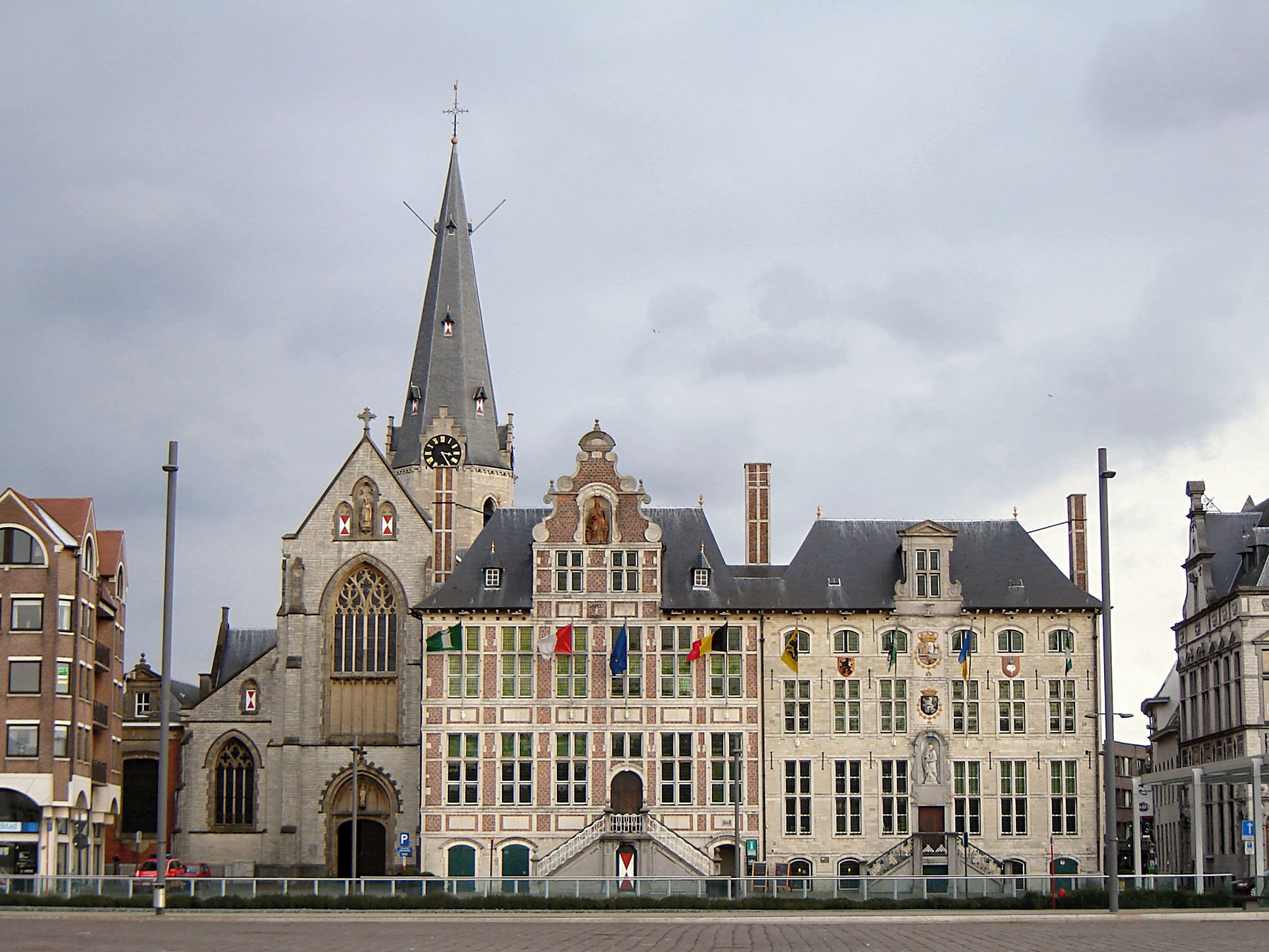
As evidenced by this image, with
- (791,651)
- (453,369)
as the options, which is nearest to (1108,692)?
(791,651)

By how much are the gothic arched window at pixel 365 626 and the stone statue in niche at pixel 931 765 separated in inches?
1026

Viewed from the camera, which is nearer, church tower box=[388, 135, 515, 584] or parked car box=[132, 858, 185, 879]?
parked car box=[132, 858, 185, 879]

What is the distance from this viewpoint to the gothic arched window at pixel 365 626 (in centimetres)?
8931

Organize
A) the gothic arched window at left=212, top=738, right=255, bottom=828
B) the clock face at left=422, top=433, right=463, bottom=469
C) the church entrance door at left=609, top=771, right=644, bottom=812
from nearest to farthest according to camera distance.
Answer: the church entrance door at left=609, top=771, right=644, bottom=812 → the gothic arched window at left=212, top=738, right=255, bottom=828 → the clock face at left=422, top=433, right=463, bottom=469

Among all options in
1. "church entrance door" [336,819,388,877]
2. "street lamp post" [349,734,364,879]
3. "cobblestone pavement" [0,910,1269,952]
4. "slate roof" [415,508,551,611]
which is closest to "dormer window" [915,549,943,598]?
"slate roof" [415,508,551,611]

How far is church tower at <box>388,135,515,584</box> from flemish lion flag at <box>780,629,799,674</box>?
79.2 feet

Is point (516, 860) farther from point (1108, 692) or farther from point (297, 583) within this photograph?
point (1108, 692)

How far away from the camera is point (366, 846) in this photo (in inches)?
3497

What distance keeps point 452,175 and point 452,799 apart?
4632 cm

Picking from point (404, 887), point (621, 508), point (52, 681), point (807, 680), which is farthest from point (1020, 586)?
point (52, 681)

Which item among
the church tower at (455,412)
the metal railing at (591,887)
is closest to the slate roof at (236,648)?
the church tower at (455,412)

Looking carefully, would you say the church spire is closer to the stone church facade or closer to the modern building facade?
the stone church facade

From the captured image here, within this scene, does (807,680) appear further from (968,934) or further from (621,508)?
(968,934)

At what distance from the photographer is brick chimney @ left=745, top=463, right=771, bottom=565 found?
84062 millimetres
